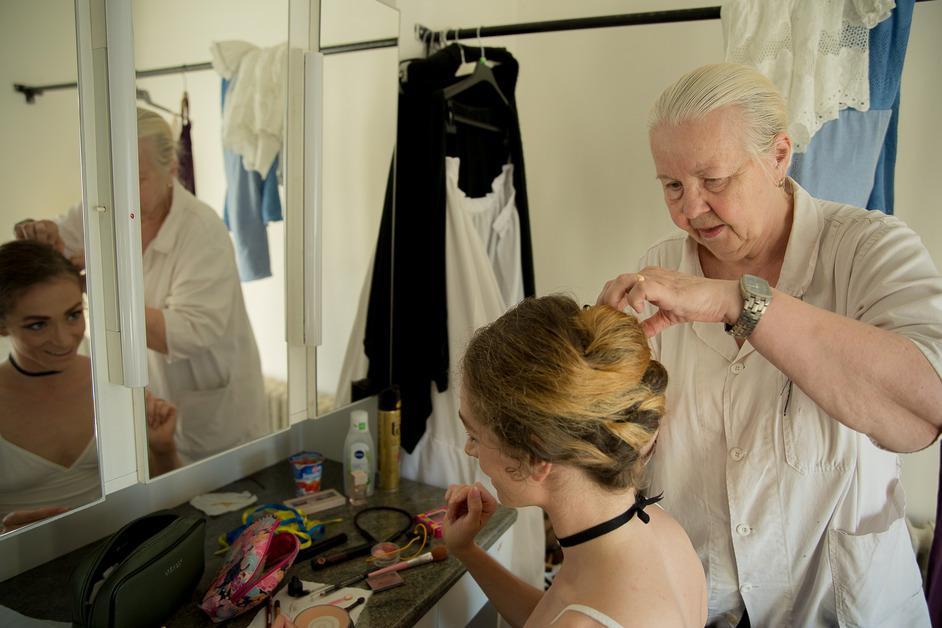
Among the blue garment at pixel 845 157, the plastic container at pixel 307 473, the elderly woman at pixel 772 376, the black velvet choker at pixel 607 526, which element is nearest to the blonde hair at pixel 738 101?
the elderly woman at pixel 772 376

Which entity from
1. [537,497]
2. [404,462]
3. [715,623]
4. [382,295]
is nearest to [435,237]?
[382,295]

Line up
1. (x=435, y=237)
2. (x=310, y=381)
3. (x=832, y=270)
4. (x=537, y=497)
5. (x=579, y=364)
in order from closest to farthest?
(x=579, y=364)
(x=537, y=497)
(x=832, y=270)
(x=310, y=381)
(x=435, y=237)

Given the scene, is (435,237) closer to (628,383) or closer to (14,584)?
(628,383)

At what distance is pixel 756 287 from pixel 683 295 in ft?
0.34

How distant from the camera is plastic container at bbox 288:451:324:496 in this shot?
1532mm

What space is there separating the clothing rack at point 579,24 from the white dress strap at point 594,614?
4.54 feet

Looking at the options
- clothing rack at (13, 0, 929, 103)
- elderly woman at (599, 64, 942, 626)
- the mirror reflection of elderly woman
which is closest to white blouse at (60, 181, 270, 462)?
the mirror reflection of elderly woman

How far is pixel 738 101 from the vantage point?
979mm

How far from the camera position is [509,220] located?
6.28ft

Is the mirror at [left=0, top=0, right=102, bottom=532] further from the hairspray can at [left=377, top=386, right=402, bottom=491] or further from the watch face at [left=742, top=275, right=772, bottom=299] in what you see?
the watch face at [left=742, top=275, right=772, bottom=299]

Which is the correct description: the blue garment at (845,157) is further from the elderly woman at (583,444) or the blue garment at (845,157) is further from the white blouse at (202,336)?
the white blouse at (202,336)

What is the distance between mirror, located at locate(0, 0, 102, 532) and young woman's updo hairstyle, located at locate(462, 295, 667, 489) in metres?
0.76

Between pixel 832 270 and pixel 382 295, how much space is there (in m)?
A: 1.17

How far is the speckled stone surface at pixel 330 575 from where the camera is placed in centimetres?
108
